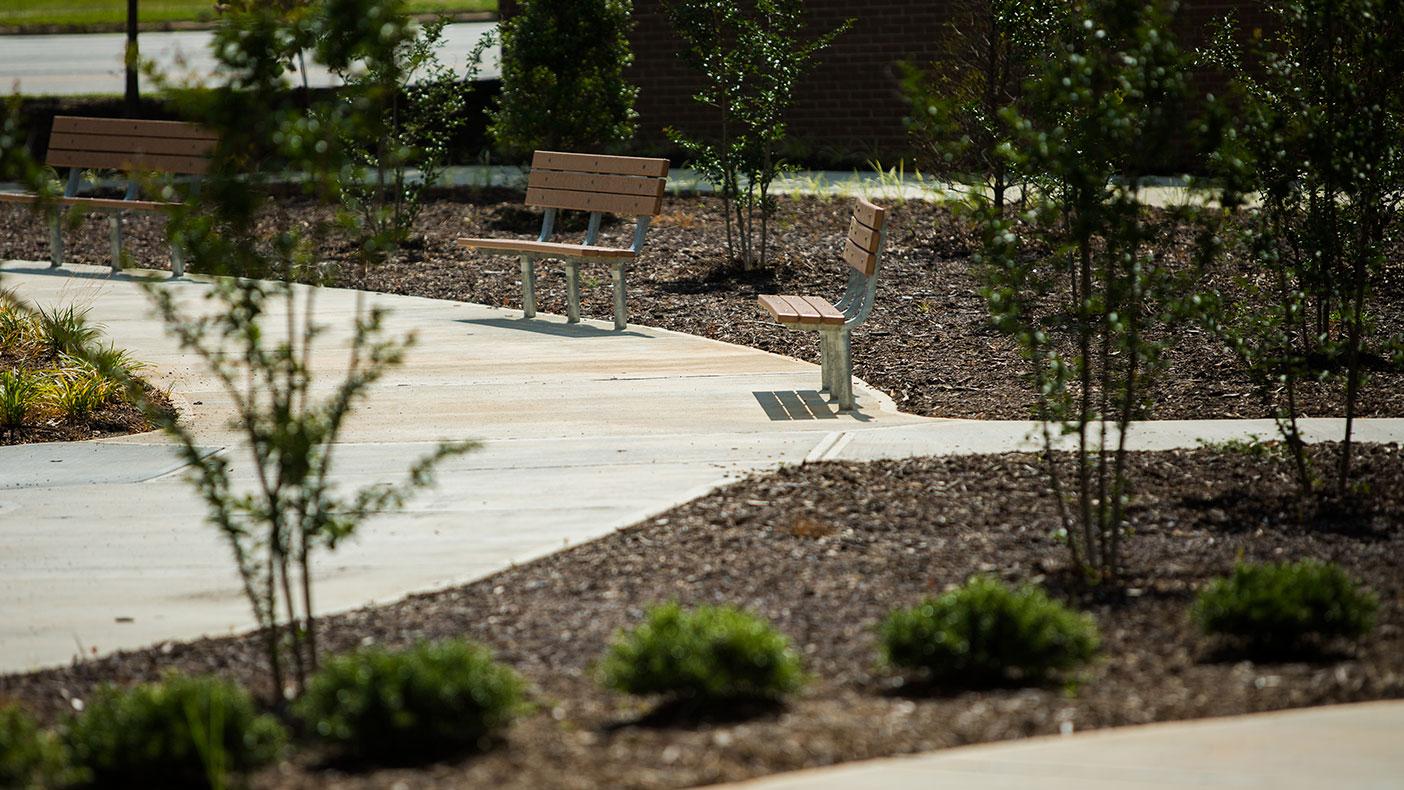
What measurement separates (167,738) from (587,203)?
26.4 ft

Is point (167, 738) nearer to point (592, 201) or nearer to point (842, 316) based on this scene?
point (842, 316)

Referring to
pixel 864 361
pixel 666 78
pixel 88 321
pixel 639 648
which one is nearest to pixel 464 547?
pixel 639 648

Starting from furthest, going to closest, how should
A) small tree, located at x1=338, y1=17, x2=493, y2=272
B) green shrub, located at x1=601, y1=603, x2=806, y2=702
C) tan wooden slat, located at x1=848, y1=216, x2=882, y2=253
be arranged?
small tree, located at x1=338, y1=17, x2=493, y2=272 < tan wooden slat, located at x1=848, y1=216, x2=882, y2=253 < green shrub, located at x1=601, y1=603, x2=806, y2=702

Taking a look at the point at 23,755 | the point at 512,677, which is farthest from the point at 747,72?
the point at 23,755

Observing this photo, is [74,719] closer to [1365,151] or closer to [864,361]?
[1365,151]

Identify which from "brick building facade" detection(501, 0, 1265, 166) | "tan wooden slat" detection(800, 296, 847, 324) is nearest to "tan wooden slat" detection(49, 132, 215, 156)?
"brick building facade" detection(501, 0, 1265, 166)

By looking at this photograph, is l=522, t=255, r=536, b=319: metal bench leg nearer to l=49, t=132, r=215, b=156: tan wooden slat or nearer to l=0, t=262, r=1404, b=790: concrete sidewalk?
l=0, t=262, r=1404, b=790: concrete sidewalk

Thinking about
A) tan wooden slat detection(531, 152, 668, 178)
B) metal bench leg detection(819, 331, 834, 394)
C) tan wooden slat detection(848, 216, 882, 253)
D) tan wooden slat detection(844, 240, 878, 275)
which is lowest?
metal bench leg detection(819, 331, 834, 394)

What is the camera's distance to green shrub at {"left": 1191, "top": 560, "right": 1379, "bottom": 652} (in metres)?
3.57

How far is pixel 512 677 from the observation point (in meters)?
3.19

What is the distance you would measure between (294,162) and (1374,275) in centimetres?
805

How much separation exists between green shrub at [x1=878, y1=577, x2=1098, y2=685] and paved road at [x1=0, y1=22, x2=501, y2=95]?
729 inches

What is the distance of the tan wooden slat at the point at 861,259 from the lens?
286 inches

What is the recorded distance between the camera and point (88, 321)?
9414 mm
